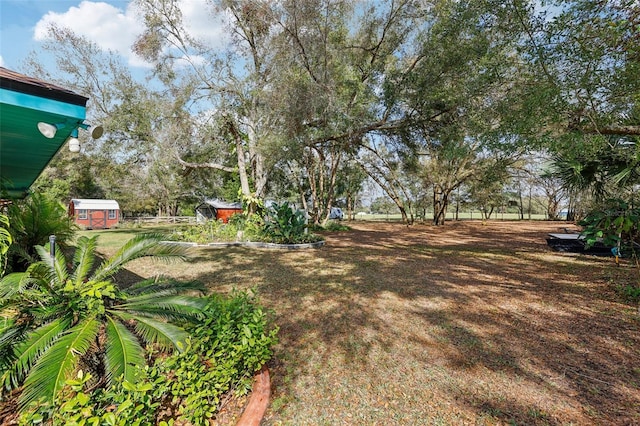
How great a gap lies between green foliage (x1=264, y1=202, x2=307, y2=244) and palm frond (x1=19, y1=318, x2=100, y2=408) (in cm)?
867

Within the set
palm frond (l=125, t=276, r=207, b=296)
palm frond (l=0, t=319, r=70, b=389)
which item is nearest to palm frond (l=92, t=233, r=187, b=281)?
palm frond (l=125, t=276, r=207, b=296)

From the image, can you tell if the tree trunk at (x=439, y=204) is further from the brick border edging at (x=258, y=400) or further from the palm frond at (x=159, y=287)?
the brick border edging at (x=258, y=400)

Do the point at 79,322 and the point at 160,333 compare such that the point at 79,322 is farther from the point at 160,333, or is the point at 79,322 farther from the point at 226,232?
the point at 226,232

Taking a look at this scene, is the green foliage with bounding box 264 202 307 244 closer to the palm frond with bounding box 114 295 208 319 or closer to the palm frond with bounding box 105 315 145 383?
the palm frond with bounding box 114 295 208 319

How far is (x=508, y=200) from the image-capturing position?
1297 inches

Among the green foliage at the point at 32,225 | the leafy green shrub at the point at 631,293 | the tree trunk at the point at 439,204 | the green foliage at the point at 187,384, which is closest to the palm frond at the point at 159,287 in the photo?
the green foliage at the point at 187,384

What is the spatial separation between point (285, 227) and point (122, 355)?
8862 mm

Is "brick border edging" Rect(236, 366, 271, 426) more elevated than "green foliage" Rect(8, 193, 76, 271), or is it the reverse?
"green foliage" Rect(8, 193, 76, 271)

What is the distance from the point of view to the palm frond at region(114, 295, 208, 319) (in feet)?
9.32

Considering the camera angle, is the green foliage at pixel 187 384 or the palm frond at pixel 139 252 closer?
the green foliage at pixel 187 384

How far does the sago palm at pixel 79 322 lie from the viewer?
2.01 meters

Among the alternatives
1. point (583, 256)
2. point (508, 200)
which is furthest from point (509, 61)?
point (508, 200)

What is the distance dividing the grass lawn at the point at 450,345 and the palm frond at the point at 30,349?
6.08 feet

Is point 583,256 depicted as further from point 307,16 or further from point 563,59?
point 307,16
